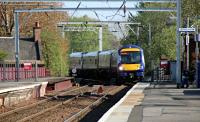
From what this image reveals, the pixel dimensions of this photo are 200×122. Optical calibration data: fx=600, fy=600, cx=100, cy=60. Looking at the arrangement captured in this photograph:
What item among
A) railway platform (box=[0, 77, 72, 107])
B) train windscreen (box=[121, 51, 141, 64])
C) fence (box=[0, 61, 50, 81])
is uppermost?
train windscreen (box=[121, 51, 141, 64])

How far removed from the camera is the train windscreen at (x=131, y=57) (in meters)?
49.0

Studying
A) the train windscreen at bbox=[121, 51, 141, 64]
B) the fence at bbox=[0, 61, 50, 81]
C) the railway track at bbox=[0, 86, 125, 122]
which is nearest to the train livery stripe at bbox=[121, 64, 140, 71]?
the train windscreen at bbox=[121, 51, 141, 64]

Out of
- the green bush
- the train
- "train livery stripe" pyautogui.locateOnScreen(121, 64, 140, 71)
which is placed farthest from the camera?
the green bush

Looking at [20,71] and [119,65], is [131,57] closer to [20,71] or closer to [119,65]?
[119,65]

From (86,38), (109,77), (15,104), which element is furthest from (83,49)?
(15,104)

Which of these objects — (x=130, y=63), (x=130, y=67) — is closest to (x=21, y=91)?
(x=130, y=67)

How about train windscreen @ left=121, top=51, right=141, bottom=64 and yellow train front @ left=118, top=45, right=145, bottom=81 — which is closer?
yellow train front @ left=118, top=45, right=145, bottom=81

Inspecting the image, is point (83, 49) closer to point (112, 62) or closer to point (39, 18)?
point (39, 18)

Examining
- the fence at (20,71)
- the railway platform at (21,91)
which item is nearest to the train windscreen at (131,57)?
the railway platform at (21,91)

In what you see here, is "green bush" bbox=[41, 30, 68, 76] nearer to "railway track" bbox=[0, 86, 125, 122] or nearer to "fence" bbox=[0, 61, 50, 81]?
"fence" bbox=[0, 61, 50, 81]

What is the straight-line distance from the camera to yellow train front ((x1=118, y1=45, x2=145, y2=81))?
4884 centimetres

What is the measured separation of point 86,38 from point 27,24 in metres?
60.5

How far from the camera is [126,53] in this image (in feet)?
161

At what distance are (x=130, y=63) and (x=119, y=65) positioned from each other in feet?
3.01
